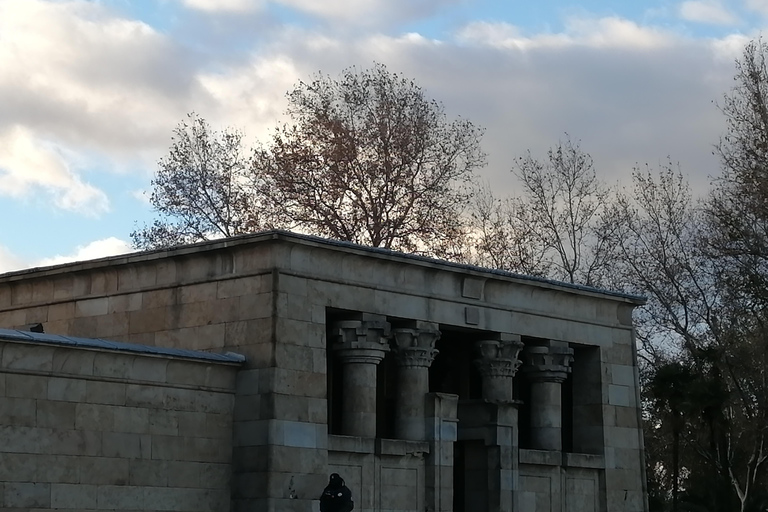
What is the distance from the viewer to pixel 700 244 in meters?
44.0

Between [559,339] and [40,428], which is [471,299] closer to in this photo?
[559,339]

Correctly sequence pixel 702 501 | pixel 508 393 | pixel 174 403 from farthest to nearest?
pixel 702 501, pixel 508 393, pixel 174 403

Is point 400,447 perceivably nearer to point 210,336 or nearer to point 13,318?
point 210,336

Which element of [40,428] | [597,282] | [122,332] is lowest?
[40,428]

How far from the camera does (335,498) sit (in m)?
22.0

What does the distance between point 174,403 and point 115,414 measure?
3.74 feet

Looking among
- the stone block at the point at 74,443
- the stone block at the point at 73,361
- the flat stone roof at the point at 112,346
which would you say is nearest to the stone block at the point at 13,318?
the flat stone roof at the point at 112,346

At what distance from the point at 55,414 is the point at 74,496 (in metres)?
1.25

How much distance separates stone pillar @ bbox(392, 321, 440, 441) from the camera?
25.7 m

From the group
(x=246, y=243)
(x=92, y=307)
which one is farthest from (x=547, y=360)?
(x=92, y=307)

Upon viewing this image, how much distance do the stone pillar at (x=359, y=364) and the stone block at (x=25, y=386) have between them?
571cm

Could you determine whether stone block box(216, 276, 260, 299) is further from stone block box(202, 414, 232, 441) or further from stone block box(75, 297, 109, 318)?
stone block box(75, 297, 109, 318)

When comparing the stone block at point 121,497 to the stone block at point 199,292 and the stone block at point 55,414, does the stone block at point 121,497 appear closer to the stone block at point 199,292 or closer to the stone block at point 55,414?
the stone block at point 55,414

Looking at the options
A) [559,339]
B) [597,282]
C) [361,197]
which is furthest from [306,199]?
[559,339]
